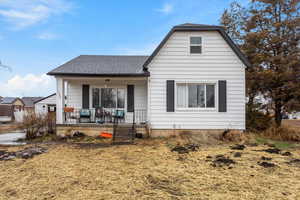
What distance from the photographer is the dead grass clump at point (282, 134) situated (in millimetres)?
8297

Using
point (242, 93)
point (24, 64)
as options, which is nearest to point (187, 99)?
point (242, 93)

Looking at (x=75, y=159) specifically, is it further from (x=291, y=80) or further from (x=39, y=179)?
(x=291, y=80)

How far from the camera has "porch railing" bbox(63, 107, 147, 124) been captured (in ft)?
30.6

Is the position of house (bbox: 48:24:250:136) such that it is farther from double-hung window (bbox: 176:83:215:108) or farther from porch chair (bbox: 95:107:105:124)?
porch chair (bbox: 95:107:105:124)

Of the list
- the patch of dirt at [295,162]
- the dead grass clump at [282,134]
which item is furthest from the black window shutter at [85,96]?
the dead grass clump at [282,134]

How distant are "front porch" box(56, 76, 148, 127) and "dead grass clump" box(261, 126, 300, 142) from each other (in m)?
6.31

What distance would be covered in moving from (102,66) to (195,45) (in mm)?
5100

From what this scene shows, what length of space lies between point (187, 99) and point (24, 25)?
48.6 ft

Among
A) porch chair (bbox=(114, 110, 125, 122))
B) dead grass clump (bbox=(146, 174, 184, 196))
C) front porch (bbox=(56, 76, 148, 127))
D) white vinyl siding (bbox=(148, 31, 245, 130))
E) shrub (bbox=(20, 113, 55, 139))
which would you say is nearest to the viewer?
dead grass clump (bbox=(146, 174, 184, 196))

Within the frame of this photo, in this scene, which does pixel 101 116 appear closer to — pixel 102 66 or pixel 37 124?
pixel 102 66

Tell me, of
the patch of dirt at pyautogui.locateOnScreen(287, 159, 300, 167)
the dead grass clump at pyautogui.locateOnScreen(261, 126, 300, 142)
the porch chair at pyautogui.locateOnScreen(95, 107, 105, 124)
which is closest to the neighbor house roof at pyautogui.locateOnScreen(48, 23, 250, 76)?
the porch chair at pyautogui.locateOnScreen(95, 107, 105, 124)

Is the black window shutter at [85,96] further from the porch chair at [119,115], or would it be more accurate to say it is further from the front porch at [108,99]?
the porch chair at [119,115]

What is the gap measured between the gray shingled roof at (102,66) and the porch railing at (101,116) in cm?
214

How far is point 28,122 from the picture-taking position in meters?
8.30
